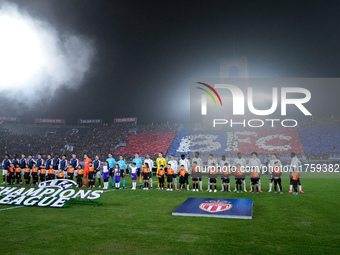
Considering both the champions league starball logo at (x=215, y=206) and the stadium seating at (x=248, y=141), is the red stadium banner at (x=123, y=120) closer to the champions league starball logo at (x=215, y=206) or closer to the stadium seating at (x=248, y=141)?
the stadium seating at (x=248, y=141)

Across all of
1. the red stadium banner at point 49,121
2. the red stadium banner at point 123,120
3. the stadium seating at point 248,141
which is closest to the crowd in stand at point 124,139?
the stadium seating at point 248,141

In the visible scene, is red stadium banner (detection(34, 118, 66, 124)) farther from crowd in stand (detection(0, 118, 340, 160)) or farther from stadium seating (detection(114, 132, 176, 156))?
stadium seating (detection(114, 132, 176, 156))

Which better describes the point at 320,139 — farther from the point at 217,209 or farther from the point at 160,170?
the point at 217,209

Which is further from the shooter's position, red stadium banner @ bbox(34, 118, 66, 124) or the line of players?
red stadium banner @ bbox(34, 118, 66, 124)

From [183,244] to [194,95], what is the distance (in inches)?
1524

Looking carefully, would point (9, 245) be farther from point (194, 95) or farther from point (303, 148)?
point (194, 95)

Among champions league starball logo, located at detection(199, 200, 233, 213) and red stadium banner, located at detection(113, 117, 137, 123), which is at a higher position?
red stadium banner, located at detection(113, 117, 137, 123)

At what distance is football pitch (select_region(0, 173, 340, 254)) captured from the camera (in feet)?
18.1

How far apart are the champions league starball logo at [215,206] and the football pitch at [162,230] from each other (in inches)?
30.9

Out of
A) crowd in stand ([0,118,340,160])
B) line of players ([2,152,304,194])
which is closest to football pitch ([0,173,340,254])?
line of players ([2,152,304,194])

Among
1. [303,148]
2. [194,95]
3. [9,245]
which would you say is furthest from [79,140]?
[9,245]

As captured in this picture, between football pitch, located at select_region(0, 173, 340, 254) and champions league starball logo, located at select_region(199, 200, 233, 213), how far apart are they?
0.78 metres

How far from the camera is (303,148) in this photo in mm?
33531

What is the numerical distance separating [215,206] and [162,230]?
2807mm
